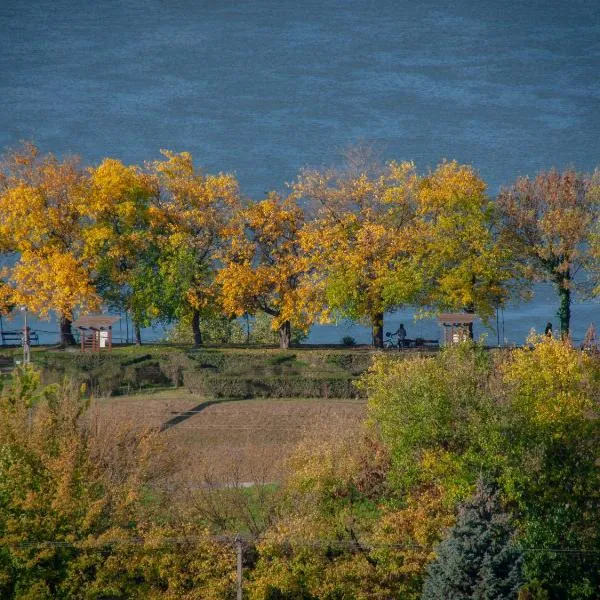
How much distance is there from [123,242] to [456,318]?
22.2 m

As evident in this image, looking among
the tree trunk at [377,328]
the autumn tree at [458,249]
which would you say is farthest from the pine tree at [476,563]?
the tree trunk at [377,328]

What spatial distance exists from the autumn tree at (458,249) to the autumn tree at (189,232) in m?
12.8

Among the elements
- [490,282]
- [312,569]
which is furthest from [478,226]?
[312,569]

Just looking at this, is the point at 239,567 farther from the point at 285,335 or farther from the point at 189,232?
the point at 189,232

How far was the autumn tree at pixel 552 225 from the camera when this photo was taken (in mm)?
81562

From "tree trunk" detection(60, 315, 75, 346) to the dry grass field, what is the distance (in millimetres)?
15319

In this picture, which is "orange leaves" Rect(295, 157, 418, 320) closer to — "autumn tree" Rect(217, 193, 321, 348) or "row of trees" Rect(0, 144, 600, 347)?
"row of trees" Rect(0, 144, 600, 347)

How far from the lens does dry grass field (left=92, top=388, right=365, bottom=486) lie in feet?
170

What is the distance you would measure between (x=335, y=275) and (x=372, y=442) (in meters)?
31.0

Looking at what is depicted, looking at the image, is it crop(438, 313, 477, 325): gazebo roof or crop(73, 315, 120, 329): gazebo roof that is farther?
crop(73, 315, 120, 329): gazebo roof

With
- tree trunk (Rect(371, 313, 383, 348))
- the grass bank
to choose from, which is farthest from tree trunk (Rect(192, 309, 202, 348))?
tree trunk (Rect(371, 313, 383, 348))

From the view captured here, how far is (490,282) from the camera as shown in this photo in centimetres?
8012

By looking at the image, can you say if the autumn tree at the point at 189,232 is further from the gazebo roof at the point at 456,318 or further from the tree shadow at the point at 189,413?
the gazebo roof at the point at 456,318

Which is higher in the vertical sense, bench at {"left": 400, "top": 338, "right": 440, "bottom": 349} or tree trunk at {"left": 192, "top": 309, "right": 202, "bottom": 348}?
tree trunk at {"left": 192, "top": 309, "right": 202, "bottom": 348}
